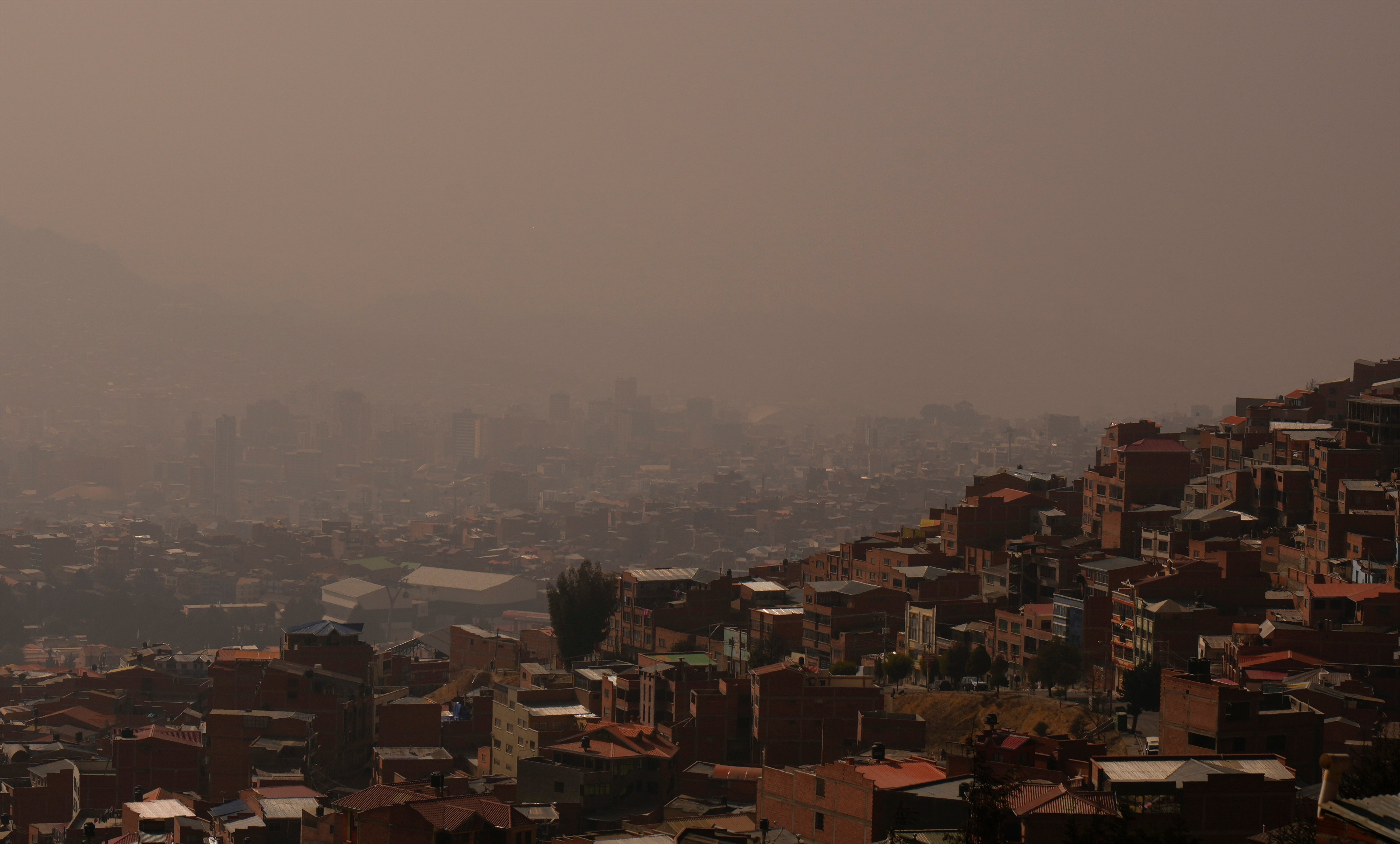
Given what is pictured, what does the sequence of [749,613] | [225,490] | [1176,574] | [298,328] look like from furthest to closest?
[298,328] < [225,490] < [749,613] < [1176,574]

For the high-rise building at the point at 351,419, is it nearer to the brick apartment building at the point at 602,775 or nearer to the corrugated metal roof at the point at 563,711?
the corrugated metal roof at the point at 563,711

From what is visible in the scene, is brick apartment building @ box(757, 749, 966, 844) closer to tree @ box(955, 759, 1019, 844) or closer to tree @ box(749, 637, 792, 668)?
tree @ box(955, 759, 1019, 844)

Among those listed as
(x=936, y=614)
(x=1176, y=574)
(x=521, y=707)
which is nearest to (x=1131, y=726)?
(x=1176, y=574)

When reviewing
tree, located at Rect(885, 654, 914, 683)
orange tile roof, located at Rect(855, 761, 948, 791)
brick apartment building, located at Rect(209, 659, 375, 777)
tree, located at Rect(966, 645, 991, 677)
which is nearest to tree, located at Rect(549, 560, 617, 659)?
brick apartment building, located at Rect(209, 659, 375, 777)

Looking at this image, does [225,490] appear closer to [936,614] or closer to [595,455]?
[595,455]

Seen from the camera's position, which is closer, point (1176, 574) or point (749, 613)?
point (1176, 574)

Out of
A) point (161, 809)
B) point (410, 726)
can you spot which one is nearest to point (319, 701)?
point (410, 726)

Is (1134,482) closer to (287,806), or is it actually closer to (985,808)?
(287,806)
